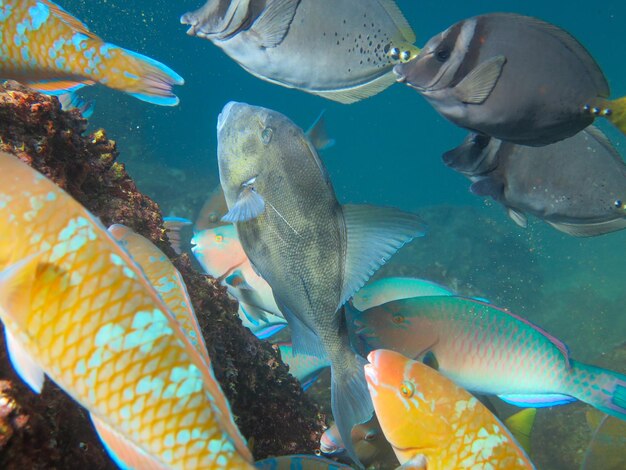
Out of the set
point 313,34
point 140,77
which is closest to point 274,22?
point 313,34

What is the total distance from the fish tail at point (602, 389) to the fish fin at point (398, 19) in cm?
234

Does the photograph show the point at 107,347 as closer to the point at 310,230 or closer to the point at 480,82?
the point at 310,230

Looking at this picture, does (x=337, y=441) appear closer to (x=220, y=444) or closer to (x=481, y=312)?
(x=481, y=312)

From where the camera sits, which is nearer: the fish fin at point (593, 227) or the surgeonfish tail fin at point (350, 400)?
the surgeonfish tail fin at point (350, 400)

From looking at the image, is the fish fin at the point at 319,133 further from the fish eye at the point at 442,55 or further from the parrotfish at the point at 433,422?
the parrotfish at the point at 433,422

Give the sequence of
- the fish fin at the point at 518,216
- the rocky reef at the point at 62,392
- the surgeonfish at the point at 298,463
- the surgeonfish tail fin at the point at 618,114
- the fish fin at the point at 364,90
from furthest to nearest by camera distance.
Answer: the fish fin at the point at 518,216
the fish fin at the point at 364,90
the surgeonfish tail fin at the point at 618,114
the surgeonfish at the point at 298,463
the rocky reef at the point at 62,392

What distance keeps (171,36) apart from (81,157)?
Answer: 272 feet

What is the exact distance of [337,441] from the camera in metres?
2.35

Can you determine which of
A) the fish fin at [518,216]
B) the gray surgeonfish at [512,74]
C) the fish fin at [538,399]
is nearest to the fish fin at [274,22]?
the gray surgeonfish at [512,74]

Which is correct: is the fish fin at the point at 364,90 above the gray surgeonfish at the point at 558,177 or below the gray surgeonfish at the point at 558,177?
above

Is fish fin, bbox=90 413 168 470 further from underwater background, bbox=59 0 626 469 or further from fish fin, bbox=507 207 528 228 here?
underwater background, bbox=59 0 626 469

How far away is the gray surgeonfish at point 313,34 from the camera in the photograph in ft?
6.52

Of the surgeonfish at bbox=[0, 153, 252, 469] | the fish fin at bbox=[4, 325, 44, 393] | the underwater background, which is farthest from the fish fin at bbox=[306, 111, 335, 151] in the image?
the underwater background

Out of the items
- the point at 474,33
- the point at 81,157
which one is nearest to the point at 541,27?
the point at 474,33
